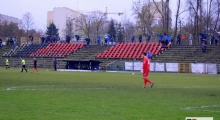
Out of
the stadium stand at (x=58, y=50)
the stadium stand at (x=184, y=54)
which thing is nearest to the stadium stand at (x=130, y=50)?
the stadium stand at (x=184, y=54)

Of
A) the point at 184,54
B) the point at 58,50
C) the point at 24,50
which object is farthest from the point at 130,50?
the point at 24,50

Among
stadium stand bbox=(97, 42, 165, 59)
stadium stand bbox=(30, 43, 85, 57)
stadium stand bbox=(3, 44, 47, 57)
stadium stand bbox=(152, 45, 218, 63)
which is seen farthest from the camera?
stadium stand bbox=(3, 44, 47, 57)

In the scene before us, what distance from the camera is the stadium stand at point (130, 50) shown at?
6333 cm

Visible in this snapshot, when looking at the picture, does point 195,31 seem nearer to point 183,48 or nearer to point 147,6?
point 183,48

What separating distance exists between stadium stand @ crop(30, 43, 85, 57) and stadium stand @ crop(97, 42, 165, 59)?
737cm

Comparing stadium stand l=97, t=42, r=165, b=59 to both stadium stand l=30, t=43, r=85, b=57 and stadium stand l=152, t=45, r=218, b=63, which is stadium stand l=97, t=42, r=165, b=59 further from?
stadium stand l=30, t=43, r=85, b=57

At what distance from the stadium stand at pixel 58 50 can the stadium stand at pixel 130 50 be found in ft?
24.2

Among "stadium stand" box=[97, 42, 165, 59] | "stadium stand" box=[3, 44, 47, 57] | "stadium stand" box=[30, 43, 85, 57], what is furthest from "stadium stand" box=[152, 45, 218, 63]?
"stadium stand" box=[3, 44, 47, 57]

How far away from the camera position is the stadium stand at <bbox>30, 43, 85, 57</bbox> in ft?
233

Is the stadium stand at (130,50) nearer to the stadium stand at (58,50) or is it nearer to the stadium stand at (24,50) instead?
the stadium stand at (58,50)

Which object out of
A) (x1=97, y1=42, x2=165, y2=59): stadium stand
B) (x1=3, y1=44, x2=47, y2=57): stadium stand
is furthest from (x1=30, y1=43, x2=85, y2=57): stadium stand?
(x1=97, y1=42, x2=165, y2=59): stadium stand

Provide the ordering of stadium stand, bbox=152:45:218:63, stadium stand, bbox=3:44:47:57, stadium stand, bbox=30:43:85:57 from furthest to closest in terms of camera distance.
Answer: stadium stand, bbox=3:44:47:57 < stadium stand, bbox=30:43:85:57 < stadium stand, bbox=152:45:218:63

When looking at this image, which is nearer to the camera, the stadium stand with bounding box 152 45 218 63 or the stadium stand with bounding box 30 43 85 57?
the stadium stand with bounding box 152 45 218 63

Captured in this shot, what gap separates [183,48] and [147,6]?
34.7 metres
